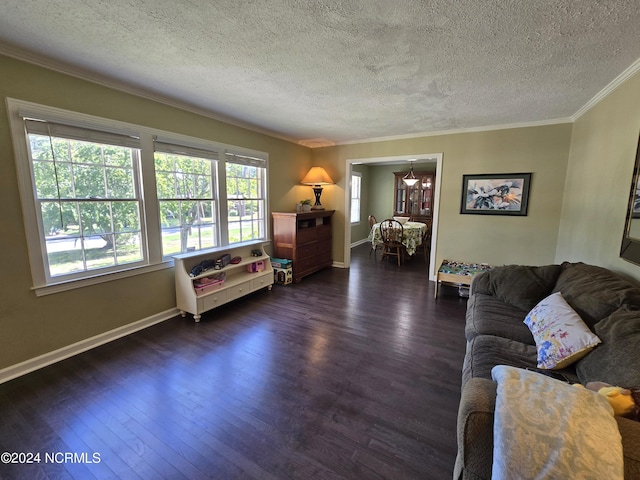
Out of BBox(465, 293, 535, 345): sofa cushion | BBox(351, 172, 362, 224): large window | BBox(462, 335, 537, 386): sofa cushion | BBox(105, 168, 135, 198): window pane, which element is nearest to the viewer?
BBox(462, 335, 537, 386): sofa cushion

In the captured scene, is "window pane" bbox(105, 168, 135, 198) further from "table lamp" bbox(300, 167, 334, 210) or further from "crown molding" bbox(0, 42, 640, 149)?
"table lamp" bbox(300, 167, 334, 210)

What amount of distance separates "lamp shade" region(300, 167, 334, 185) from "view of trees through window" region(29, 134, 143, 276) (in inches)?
111

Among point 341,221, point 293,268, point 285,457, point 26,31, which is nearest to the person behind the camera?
point 285,457

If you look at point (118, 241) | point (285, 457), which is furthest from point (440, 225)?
point (118, 241)

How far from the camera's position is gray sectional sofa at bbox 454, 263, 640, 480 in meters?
0.98

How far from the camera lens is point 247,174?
165 inches

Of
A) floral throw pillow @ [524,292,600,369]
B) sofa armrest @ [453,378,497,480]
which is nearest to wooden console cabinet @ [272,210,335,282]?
floral throw pillow @ [524,292,600,369]

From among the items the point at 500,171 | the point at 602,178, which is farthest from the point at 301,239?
the point at 602,178

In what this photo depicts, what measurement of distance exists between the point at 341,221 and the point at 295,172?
1308 millimetres

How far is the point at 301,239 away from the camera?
182 inches

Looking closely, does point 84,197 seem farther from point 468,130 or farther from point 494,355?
point 468,130

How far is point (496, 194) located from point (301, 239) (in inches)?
121

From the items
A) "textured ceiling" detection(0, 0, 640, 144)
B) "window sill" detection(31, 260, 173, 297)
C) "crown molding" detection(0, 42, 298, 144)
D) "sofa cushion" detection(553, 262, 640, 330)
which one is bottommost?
"window sill" detection(31, 260, 173, 297)

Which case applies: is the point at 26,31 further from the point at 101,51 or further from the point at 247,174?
the point at 247,174
